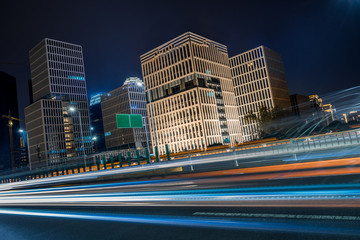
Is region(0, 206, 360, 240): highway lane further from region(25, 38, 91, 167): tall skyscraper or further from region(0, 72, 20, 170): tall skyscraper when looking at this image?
region(0, 72, 20, 170): tall skyscraper

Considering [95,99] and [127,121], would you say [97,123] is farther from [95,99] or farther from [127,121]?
[127,121]

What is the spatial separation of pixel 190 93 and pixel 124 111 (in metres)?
50.2

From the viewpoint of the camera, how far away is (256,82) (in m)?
98.5

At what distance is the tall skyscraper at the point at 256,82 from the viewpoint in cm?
9619

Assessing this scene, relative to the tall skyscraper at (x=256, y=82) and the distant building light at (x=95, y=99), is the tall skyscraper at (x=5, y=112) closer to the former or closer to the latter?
the distant building light at (x=95, y=99)

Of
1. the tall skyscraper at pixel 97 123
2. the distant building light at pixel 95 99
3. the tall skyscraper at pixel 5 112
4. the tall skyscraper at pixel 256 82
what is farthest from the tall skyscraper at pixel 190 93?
the tall skyscraper at pixel 5 112

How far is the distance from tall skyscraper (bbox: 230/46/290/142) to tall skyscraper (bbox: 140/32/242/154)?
351 inches

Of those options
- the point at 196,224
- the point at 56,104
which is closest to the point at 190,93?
the point at 56,104

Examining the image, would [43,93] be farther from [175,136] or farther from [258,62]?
[258,62]

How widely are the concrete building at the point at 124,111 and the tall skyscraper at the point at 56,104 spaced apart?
430 inches

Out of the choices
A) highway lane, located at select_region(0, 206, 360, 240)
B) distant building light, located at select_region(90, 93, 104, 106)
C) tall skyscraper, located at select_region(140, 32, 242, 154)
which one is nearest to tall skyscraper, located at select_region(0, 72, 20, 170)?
distant building light, located at select_region(90, 93, 104, 106)

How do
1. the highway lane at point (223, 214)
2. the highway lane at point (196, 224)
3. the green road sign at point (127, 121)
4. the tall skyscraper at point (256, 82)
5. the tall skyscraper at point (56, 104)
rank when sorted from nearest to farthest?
the highway lane at point (196, 224)
the highway lane at point (223, 214)
the green road sign at point (127, 121)
the tall skyscraper at point (256, 82)
the tall skyscraper at point (56, 104)

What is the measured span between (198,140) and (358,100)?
171ft

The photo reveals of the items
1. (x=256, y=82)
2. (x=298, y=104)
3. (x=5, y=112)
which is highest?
(x=5, y=112)
